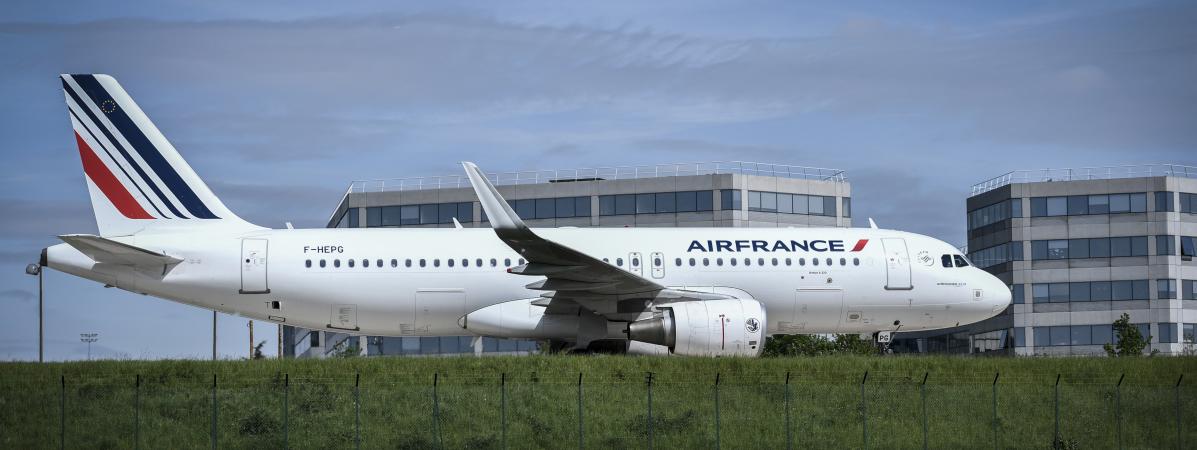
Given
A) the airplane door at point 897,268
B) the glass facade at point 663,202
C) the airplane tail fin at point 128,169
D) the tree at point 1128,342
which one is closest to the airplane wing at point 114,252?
the airplane tail fin at point 128,169

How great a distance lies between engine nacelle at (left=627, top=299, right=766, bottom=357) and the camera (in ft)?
112

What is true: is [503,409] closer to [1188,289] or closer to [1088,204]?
[1088,204]

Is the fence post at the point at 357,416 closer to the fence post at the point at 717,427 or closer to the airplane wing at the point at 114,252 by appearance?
the fence post at the point at 717,427

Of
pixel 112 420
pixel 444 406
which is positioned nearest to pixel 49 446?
pixel 112 420

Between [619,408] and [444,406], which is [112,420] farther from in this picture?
[619,408]

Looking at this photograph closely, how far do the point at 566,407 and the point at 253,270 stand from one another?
9575mm

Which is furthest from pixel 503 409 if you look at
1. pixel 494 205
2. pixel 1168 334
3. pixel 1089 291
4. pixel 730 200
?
pixel 1168 334

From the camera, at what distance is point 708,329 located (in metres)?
34.2

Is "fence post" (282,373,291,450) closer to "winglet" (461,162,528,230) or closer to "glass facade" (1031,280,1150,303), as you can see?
"winglet" (461,162,528,230)

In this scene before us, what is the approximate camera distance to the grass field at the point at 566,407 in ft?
92.7

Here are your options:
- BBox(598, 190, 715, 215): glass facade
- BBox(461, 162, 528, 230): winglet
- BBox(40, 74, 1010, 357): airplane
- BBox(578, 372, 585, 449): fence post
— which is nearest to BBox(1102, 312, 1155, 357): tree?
BBox(598, 190, 715, 215): glass facade

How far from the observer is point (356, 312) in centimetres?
3584

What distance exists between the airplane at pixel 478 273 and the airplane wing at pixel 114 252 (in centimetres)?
5

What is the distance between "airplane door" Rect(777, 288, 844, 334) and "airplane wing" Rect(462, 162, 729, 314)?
2182 millimetres
